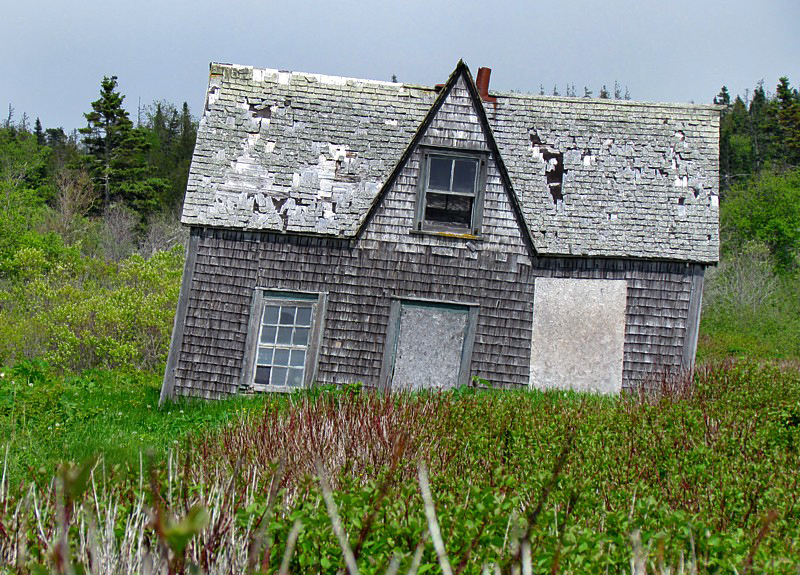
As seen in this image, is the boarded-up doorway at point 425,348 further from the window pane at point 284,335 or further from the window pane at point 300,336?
the window pane at point 284,335

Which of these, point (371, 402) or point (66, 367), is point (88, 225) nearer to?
point (66, 367)

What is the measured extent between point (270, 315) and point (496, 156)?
4683 millimetres

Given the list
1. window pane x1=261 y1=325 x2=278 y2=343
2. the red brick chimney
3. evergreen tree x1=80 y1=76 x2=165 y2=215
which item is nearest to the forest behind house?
window pane x1=261 y1=325 x2=278 y2=343

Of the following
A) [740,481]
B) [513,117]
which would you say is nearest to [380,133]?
[513,117]

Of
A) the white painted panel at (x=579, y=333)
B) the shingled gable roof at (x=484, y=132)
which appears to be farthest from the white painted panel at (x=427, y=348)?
the shingled gable roof at (x=484, y=132)

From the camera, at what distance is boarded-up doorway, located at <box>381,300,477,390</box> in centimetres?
1355

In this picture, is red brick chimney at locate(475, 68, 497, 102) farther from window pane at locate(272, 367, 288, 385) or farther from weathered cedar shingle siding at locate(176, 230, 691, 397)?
window pane at locate(272, 367, 288, 385)

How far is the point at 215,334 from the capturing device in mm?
13531

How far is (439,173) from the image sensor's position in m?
14.0

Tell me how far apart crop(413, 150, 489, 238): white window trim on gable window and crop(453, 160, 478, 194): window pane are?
0.06 ft

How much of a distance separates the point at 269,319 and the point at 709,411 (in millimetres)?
7026

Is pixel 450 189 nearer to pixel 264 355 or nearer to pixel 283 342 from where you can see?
pixel 283 342

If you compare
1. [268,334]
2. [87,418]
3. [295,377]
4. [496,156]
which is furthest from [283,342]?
[496,156]

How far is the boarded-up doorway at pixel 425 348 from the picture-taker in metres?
13.6
